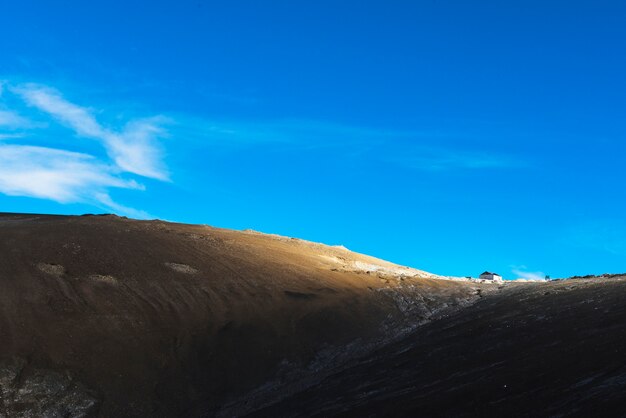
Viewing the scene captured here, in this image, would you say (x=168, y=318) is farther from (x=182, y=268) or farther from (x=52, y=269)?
(x=52, y=269)

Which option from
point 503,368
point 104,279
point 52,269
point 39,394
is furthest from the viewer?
point 104,279

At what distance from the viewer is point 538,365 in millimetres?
15898

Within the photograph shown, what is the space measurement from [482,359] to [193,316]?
12166 millimetres

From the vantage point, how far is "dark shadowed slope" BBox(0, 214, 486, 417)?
22.0 meters

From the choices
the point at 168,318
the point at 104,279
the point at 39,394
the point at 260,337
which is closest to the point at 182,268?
the point at 104,279

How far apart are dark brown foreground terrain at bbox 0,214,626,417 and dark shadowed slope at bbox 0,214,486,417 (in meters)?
0.07

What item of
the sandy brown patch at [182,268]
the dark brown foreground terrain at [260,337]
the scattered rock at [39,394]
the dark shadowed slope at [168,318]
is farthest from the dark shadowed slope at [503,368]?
the sandy brown patch at [182,268]

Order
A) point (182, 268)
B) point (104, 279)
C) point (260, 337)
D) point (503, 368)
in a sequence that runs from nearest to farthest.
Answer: point (503, 368) < point (260, 337) < point (104, 279) < point (182, 268)

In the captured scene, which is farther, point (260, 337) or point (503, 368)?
point (260, 337)

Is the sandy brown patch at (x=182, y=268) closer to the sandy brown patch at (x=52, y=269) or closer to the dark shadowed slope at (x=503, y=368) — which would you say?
the sandy brown patch at (x=52, y=269)

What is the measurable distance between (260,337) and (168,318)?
3.69 m

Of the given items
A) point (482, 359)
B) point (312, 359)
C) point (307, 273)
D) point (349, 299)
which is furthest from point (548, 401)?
point (307, 273)

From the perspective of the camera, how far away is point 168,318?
26.0 m

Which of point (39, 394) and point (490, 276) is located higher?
point (490, 276)
